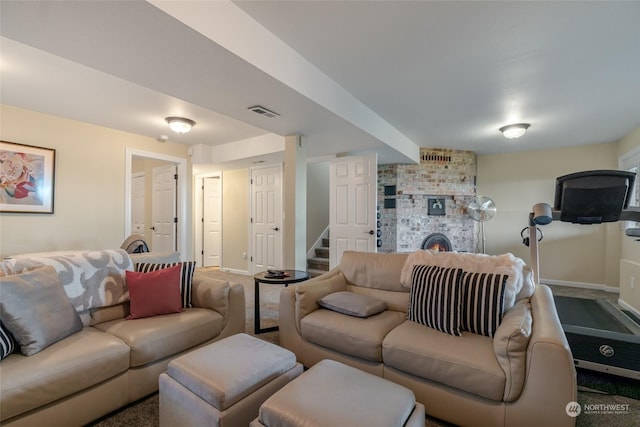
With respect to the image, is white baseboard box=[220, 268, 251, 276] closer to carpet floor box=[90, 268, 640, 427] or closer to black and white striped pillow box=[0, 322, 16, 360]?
carpet floor box=[90, 268, 640, 427]

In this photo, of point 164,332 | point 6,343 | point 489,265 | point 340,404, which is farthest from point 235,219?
point 340,404

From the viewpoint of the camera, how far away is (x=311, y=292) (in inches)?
87.1

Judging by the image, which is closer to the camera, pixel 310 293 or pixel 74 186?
pixel 310 293

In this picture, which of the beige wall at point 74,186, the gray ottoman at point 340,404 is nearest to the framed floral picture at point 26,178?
the beige wall at point 74,186

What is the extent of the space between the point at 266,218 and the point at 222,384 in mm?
4133

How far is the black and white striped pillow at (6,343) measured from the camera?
1415mm

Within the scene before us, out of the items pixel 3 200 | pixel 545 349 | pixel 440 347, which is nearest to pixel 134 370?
pixel 440 347

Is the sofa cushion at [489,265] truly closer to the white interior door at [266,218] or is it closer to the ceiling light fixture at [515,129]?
the ceiling light fixture at [515,129]

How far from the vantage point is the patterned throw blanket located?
1833 millimetres

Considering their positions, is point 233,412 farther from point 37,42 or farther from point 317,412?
point 37,42

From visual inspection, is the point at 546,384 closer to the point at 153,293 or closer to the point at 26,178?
the point at 153,293

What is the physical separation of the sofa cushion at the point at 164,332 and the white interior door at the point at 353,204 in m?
2.59

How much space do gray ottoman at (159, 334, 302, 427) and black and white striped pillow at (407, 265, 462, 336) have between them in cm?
88

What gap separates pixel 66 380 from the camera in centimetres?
141
